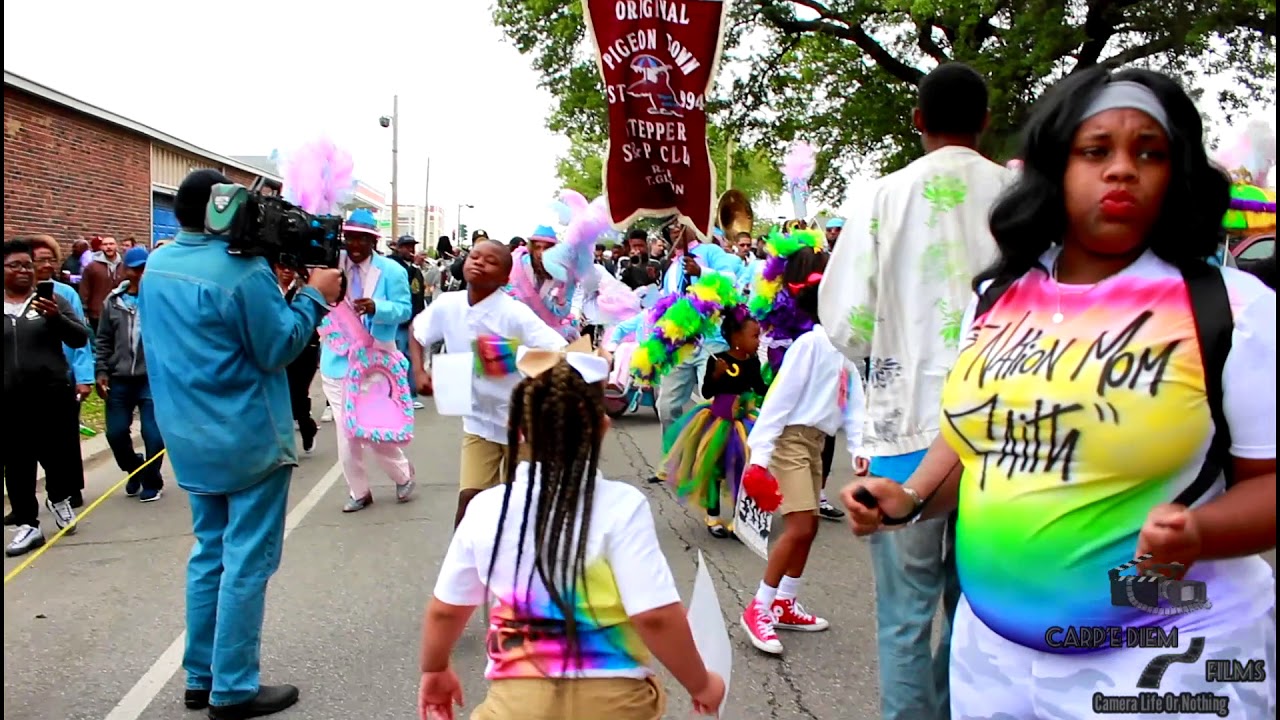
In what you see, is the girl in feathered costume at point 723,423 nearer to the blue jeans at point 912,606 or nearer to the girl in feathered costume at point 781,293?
the girl in feathered costume at point 781,293

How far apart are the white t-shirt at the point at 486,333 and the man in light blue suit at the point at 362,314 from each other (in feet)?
5.07

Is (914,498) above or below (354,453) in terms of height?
above

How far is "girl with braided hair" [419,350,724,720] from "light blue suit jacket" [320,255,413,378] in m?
4.66

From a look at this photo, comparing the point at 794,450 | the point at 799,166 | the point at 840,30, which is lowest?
the point at 794,450

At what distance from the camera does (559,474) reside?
7.58 feet

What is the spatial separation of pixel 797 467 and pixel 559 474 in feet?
7.80

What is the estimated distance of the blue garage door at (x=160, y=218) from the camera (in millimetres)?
20594

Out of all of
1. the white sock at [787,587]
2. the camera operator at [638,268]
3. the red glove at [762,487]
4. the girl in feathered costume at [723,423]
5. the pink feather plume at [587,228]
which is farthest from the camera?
the camera operator at [638,268]

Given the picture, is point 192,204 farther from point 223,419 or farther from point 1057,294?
point 1057,294

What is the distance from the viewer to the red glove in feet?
14.0

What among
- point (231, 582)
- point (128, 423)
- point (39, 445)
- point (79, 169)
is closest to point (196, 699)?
point (231, 582)

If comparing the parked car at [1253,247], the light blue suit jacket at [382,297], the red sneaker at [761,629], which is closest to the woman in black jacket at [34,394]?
the light blue suit jacket at [382,297]

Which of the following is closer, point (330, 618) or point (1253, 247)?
point (330, 618)

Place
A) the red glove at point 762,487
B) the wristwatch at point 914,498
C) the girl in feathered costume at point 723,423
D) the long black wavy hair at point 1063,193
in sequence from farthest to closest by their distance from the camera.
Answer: the girl in feathered costume at point 723,423 → the red glove at point 762,487 → the wristwatch at point 914,498 → the long black wavy hair at point 1063,193
